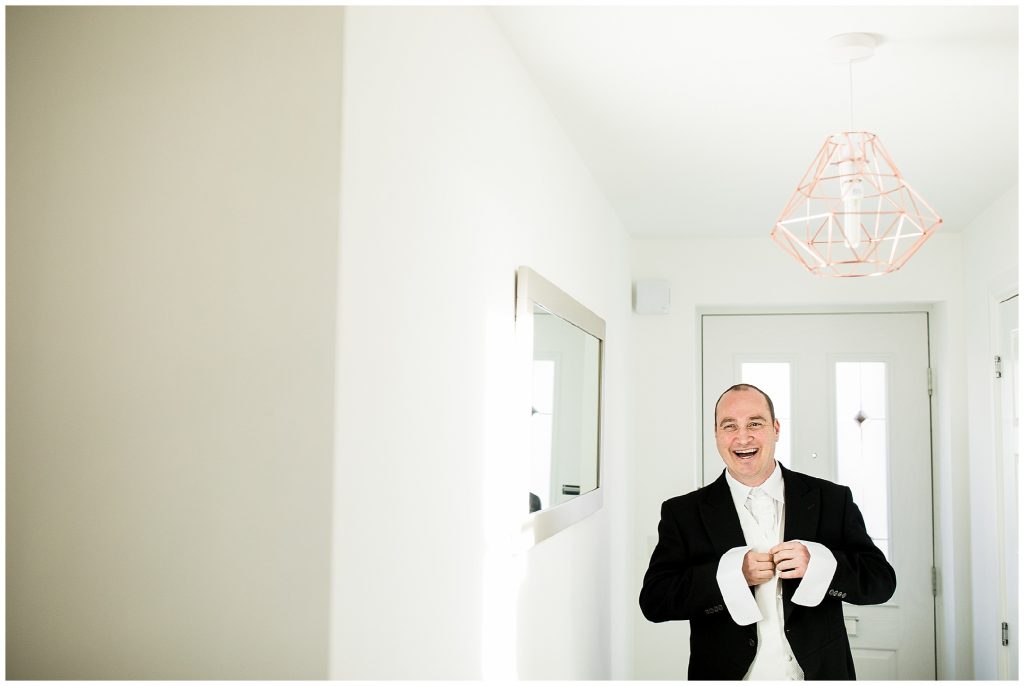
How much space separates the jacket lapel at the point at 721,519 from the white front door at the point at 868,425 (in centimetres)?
171

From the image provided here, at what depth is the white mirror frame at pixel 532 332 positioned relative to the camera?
6.71ft

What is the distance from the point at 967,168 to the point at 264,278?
2.75m

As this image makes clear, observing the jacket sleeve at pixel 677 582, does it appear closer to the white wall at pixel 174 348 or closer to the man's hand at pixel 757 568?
the man's hand at pixel 757 568

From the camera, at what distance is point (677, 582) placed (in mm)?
2615

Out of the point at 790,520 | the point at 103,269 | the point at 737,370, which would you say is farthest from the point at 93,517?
the point at 737,370

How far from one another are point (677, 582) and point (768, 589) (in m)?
0.26

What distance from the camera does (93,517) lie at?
123 centimetres

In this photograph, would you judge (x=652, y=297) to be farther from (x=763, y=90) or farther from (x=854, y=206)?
(x=854, y=206)

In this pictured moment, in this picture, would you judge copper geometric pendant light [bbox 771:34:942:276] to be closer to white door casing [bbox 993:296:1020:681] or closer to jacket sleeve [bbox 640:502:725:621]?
white door casing [bbox 993:296:1020:681]

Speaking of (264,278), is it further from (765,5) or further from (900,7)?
(900,7)

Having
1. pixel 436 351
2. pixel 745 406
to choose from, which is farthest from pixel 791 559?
pixel 436 351

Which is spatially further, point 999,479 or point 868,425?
point 868,425

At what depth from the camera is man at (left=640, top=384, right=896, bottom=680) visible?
248 cm

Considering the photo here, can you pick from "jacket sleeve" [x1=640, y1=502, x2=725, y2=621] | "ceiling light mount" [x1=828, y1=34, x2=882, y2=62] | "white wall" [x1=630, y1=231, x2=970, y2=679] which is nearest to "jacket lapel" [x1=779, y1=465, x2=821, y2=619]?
"jacket sleeve" [x1=640, y1=502, x2=725, y2=621]
